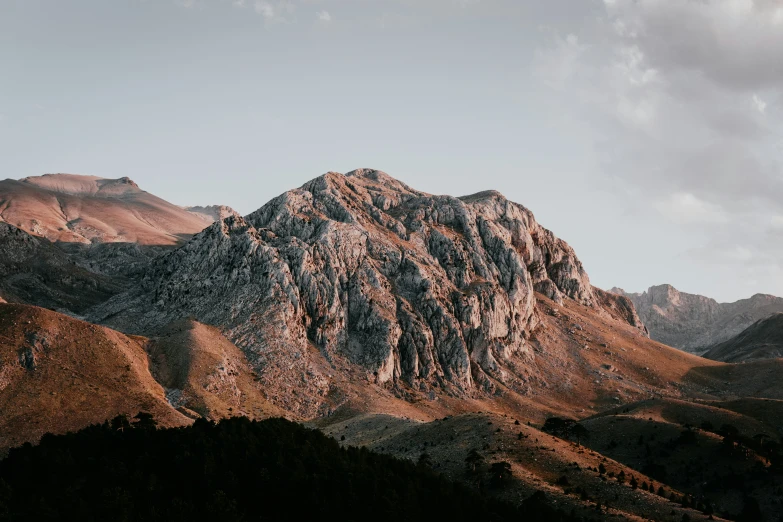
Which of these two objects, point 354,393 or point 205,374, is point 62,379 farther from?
point 354,393

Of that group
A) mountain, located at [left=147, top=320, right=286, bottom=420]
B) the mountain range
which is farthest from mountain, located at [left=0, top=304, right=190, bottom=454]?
mountain, located at [left=147, top=320, right=286, bottom=420]

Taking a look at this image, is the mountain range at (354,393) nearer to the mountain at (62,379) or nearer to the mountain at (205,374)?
the mountain at (62,379)

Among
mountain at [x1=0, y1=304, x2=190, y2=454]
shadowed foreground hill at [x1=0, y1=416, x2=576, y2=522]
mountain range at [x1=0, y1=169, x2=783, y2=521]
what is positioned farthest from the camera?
mountain at [x1=0, y1=304, x2=190, y2=454]

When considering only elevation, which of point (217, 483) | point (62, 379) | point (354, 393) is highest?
point (354, 393)

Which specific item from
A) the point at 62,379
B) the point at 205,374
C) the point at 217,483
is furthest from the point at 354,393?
the point at 217,483

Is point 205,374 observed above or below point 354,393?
below

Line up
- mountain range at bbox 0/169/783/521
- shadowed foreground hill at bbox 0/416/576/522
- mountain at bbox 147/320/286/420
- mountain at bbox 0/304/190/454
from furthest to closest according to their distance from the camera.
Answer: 1. mountain at bbox 147/320/286/420
2. mountain at bbox 0/304/190/454
3. mountain range at bbox 0/169/783/521
4. shadowed foreground hill at bbox 0/416/576/522

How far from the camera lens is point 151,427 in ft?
301

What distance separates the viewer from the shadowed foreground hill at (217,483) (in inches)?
2406

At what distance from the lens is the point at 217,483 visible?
69688 mm

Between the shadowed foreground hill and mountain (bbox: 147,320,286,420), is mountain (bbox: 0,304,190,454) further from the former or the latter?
the shadowed foreground hill

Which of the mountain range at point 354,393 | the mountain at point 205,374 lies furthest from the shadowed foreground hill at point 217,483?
A: the mountain at point 205,374

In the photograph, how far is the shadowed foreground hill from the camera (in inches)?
2406

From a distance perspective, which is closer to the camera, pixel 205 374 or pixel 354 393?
pixel 205 374
